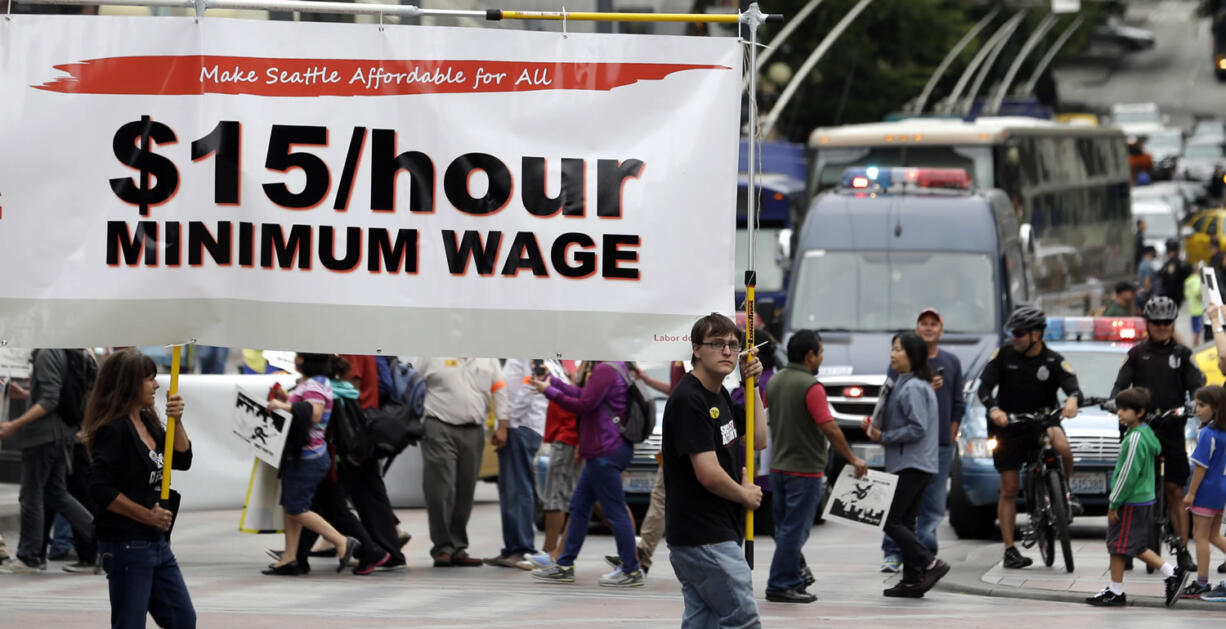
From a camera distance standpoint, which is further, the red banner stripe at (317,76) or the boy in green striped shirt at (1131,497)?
the boy in green striped shirt at (1131,497)

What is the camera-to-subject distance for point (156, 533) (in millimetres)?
7582

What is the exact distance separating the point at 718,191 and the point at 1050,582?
18.8 feet

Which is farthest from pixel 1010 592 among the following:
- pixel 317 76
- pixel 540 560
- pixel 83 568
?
pixel 317 76

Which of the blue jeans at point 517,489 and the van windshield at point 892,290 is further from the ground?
the van windshield at point 892,290

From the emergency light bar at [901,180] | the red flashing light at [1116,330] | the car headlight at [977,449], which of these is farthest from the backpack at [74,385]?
the emergency light bar at [901,180]

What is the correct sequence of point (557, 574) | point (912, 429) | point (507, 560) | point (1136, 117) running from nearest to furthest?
point (912, 429) < point (557, 574) < point (507, 560) < point (1136, 117)

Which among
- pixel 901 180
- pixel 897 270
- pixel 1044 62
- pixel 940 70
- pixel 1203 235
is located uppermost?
pixel 1044 62

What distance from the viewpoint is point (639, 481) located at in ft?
48.8

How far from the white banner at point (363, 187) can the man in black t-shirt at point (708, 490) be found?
0.53 meters

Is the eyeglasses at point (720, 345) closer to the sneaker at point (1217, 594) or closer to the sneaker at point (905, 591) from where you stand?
the sneaker at point (905, 591)

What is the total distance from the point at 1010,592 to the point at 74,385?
6.28 metres

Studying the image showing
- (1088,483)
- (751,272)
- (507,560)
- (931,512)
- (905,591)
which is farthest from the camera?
(1088,483)

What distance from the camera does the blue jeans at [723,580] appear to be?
23.7 feet

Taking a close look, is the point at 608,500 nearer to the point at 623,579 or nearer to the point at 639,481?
the point at 623,579
